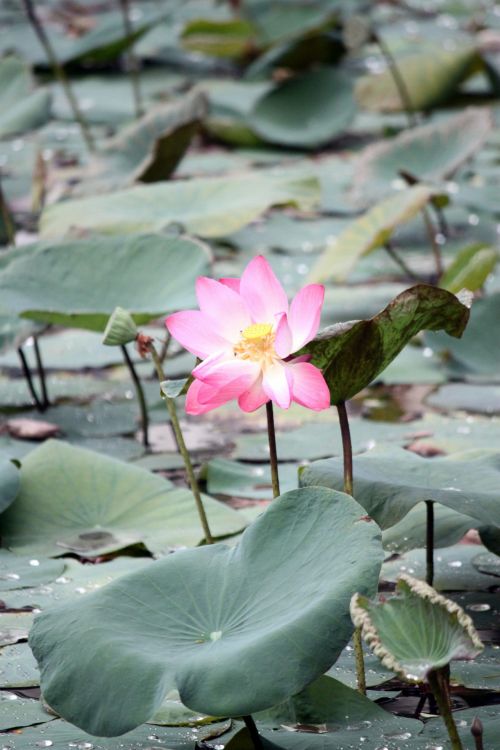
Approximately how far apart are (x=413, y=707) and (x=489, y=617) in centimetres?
22

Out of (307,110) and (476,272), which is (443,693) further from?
(307,110)

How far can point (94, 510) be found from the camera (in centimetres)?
170

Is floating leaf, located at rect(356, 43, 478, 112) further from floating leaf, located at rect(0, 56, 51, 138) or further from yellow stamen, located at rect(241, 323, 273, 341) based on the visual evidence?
yellow stamen, located at rect(241, 323, 273, 341)

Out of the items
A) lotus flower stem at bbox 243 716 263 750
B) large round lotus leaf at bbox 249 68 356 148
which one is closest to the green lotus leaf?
lotus flower stem at bbox 243 716 263 750

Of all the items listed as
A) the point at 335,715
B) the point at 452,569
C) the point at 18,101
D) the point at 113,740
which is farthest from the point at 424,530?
the point at 18,101

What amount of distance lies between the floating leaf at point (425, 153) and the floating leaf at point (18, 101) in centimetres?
93

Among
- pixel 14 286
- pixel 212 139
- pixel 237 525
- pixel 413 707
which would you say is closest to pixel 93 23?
pixel 212 139

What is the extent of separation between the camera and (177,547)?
5.27 feet

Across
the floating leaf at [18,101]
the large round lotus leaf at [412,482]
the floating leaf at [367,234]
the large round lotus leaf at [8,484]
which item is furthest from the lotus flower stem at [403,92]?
the large round lotus leaf at [412,482]

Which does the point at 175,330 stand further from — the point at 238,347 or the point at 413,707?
the point at 413,707

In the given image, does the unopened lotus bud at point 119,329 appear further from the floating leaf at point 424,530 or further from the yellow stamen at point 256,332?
the floating leaf at point 424,530

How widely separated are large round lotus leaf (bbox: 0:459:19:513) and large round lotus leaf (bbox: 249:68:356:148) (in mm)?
2514

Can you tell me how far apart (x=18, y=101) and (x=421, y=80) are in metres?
1.33

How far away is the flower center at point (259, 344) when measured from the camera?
120 cm
